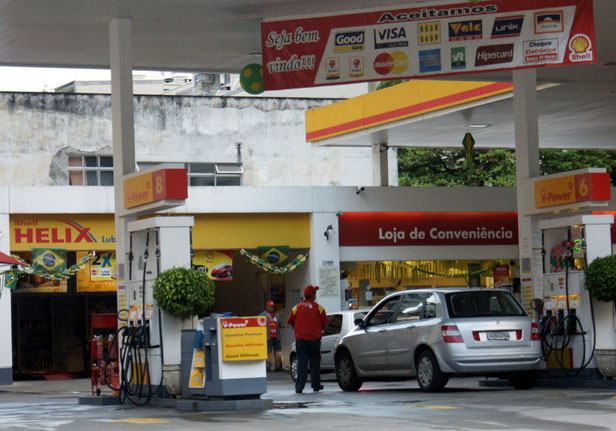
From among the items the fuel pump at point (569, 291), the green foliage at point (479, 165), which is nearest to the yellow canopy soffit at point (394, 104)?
the fuel pump at point (569, 291)

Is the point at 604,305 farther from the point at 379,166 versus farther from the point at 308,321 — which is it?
the point at 379,166

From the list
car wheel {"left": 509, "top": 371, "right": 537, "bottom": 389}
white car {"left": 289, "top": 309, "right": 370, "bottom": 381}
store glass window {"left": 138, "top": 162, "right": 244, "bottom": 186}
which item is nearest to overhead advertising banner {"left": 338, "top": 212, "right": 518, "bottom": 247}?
white car {"left": 289, "top": 309, "right": 370, "bottom": 381}

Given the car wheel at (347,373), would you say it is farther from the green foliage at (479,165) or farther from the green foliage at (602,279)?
the green foliage at (479,165)

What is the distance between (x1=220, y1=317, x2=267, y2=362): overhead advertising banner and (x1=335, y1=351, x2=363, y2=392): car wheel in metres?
3.66

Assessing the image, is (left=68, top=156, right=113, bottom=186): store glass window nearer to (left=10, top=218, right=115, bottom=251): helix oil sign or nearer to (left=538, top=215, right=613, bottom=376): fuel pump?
(left=10, top=218, right=115, bottom=251): helix oil sign

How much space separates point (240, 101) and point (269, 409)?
26.2m

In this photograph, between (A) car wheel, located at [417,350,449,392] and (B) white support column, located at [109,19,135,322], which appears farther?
(B) white support column, located at [109,19,135,322]

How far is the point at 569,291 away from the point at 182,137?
76.0 feet

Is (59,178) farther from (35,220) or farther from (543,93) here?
(543,93)

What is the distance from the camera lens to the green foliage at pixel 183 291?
16.0 meters

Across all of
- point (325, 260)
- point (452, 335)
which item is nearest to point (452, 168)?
point (325, 260)

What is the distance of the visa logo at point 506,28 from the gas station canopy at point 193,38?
0.98 metres

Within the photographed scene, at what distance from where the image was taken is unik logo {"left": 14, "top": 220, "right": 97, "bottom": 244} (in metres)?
25.3

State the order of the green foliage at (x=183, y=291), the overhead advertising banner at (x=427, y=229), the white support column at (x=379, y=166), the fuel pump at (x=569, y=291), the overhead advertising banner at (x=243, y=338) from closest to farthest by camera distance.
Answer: the overhead advertising banner at (x=243, y=338) < the green foliage at (x=183, y=291) < the fuel pump at (x=569, y=291) < the overhead advertising banner at (x=427, y=229) < the white support column at (x=379, y=166)
